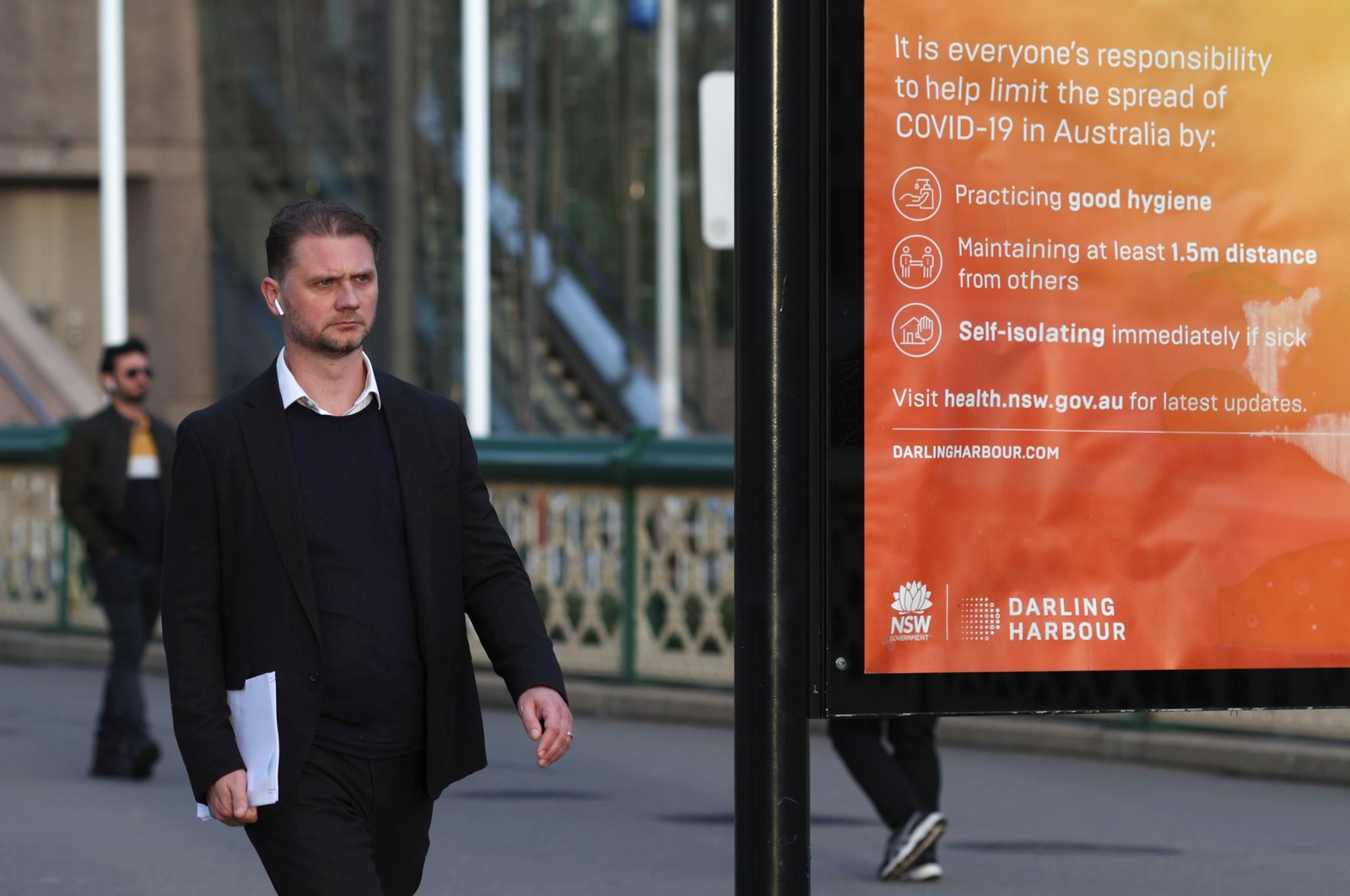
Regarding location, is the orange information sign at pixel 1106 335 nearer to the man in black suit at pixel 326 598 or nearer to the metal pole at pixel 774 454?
the metal pole at pixel 774 454

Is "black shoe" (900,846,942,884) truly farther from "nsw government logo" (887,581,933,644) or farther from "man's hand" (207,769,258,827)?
"man's hand" (207,769,258,827)

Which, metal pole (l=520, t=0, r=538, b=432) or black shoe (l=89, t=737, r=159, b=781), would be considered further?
metal pole (l=520, t=0, r=538, b=432)

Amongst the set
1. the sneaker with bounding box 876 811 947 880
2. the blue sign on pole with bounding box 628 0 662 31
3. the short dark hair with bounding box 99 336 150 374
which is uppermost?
the blue sign on pole with bounding box 628 0 662 31

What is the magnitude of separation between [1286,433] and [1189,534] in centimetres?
26

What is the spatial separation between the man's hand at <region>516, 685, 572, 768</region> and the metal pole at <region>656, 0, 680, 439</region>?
49.5 ft

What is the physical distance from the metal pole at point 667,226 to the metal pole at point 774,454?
15.3 metres

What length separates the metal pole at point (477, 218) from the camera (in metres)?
15.7

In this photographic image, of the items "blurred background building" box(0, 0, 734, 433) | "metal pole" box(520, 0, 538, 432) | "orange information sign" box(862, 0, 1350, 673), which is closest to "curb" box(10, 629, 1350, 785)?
"orange information sign" box(862, 0, 1350, 673)

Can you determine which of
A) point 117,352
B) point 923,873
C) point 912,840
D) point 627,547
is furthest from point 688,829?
point 627,547

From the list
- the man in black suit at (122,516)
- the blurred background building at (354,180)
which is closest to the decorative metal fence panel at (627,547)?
the man in black suit at (122,516)

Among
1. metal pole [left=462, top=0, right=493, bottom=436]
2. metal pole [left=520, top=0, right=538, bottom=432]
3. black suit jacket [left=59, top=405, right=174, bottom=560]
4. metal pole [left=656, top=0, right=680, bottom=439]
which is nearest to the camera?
black suit jacket [left=59, top=405, right=174, bottom=560]

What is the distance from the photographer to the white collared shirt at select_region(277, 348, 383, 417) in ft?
12.9

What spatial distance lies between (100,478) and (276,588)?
20.0ft

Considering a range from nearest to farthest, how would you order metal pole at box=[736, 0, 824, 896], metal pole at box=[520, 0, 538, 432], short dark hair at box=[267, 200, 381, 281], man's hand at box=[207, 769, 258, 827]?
metal pole at box=[736, 0, 824, 896]
man's hand at box=[207, 769, 258, 827]
short dark hair at box=[267, 200, 381, 281]
metal pole at box=[520, 0, 538, 432]
